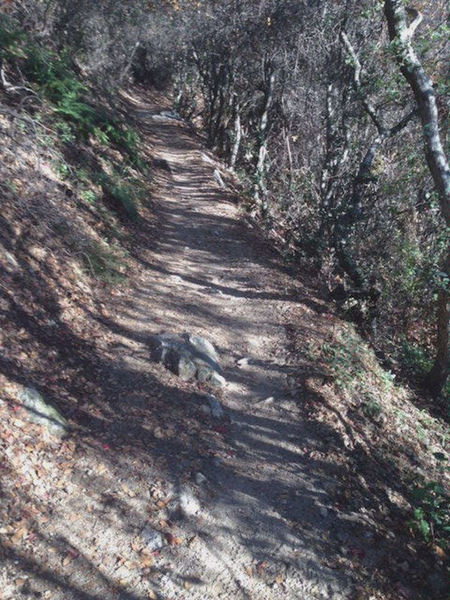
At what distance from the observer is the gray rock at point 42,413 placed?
189 inches

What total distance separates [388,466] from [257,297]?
3956 millimetres

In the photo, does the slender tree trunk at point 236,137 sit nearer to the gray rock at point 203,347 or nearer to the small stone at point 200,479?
the gray rock at point 203,347

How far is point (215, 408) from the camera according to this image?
5988 millimetres

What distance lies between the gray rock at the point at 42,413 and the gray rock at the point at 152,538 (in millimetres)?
1225

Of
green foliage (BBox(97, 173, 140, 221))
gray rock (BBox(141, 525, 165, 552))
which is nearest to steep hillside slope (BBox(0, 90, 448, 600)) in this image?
gray rock (BBox(141, 525, 165, 552))

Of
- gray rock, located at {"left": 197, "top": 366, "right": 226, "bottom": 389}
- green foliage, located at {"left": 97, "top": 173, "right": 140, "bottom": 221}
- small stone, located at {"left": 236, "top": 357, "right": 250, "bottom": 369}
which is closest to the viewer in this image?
gray rock, located at {"left": 197, "top": 366, "right": 226, "bottom": 389}

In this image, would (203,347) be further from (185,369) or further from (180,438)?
(180,438)

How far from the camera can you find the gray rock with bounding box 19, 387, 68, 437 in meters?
4.79

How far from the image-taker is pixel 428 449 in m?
6.83

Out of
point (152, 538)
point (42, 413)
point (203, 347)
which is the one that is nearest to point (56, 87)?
point (203, 347)

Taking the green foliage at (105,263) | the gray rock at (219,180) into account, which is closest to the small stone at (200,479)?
the green foliage at (105,263)

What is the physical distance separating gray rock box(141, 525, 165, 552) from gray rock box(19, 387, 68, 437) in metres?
1.22

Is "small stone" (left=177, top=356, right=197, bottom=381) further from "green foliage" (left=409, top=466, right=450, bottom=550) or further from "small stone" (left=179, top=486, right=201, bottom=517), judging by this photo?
"green foliage" (left=409, top=466, right=450, bottom=550)

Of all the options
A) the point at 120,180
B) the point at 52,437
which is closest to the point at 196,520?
the point at 52,437
